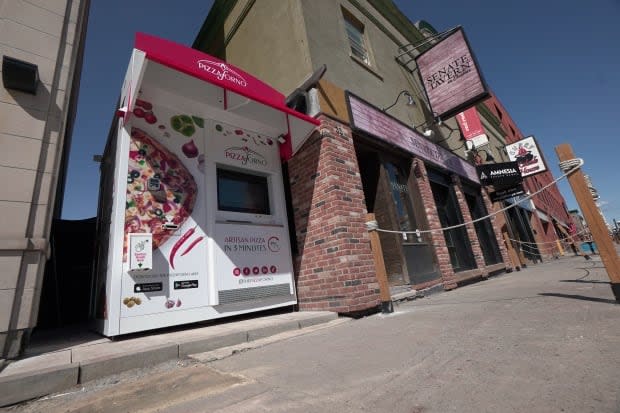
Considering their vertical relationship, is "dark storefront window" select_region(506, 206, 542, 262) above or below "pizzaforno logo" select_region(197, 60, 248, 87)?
below

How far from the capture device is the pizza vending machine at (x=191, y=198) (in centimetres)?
319

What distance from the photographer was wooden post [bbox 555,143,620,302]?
2670 mm

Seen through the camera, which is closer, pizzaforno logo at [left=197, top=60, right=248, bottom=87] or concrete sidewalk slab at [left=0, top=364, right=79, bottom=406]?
concrete sidewalk slab at [left=0, top=364, right=79, bottom=406]

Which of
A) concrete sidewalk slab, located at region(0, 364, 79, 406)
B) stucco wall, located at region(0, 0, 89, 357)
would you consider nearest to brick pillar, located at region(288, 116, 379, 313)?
concrete sidewalk slab, located at region(0, 364, 79, 406)

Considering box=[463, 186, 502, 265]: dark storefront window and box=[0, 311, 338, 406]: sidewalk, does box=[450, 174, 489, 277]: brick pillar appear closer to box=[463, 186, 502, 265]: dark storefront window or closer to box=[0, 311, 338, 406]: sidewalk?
box=[463, 186, 502, 265]: dark storefront window

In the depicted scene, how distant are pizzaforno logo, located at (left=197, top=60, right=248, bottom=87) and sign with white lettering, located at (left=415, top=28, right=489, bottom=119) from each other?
6052 millimetres

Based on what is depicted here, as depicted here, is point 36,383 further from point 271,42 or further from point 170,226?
point 271,42

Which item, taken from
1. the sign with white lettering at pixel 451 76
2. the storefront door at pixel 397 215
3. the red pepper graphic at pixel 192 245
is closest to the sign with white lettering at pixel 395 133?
the storefront door at pixel 397 215

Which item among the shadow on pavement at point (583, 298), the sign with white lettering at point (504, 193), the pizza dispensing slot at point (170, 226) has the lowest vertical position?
the shadow on pavement at point (583, 298)

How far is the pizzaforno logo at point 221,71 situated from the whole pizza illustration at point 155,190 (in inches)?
47.2

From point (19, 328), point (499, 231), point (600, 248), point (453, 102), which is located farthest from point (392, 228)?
point (499, 231)

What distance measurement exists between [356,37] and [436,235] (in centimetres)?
525

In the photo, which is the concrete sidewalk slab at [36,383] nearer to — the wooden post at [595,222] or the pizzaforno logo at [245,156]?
the pizzaforno logo at [245,156]

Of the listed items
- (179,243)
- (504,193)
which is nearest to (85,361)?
(179,243)
